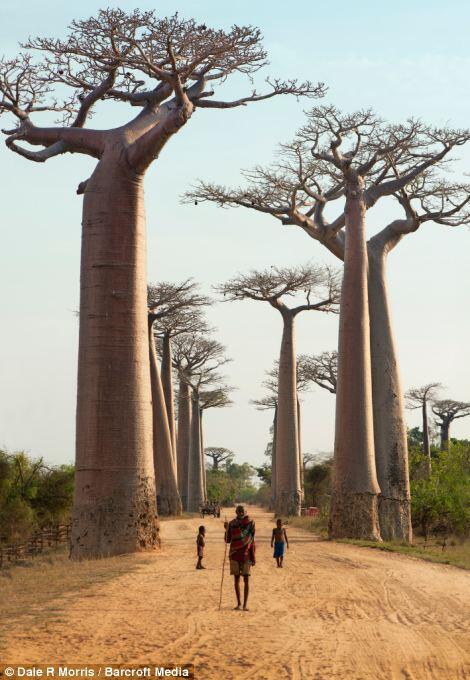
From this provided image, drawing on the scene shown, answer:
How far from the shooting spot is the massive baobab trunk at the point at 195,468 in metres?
35.3

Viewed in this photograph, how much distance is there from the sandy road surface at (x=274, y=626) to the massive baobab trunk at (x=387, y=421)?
5431mm

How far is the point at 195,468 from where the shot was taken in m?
35.7

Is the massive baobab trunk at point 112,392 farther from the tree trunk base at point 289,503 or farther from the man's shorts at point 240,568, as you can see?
the tree trunk base at point 289,503

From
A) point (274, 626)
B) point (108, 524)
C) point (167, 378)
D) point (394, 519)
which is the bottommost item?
point (274, 626)

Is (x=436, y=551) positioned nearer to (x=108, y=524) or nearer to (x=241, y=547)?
(x=108, y=524)

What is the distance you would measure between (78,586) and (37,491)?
491 inches

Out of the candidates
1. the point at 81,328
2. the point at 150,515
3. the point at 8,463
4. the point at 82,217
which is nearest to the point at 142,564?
the point at 150,515

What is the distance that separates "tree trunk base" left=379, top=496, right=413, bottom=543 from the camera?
1488 cm

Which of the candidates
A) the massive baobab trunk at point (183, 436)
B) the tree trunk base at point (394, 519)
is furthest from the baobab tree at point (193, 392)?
the tree trunk base at point (394, 519)

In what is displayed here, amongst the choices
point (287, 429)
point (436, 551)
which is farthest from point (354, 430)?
point (287, 429)

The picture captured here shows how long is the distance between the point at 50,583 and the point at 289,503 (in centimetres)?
1705

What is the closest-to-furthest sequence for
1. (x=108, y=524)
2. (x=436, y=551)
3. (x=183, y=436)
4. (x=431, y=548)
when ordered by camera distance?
(x=108, y=524) < (x=436, y=551) < (x=431, y=548) < (x=183, y=436)

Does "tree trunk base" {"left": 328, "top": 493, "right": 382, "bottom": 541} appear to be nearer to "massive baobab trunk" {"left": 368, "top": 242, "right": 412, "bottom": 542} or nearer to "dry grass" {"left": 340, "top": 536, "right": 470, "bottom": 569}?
"dry grass" {"left": 340, "top": 536, "right": 470, "bottom": 569}

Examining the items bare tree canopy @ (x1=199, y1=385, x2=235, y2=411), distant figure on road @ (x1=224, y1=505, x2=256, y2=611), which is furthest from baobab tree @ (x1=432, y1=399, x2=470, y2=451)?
distant figure on road @ (x1=224, y1=505, x2=256, y2=611)
